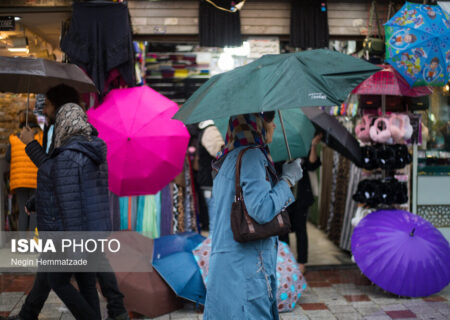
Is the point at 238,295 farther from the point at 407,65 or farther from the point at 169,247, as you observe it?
the point at 407,65

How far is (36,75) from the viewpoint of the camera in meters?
4.39

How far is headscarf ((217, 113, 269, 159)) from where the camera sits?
322 cm

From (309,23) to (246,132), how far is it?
390cm

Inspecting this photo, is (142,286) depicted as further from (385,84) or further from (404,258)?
(385,84)

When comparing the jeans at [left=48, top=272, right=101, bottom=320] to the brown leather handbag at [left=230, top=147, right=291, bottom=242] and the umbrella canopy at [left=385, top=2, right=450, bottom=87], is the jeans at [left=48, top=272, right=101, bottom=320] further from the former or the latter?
the umbrella canopy at [left=385, top=2, right=450, bottom=87]

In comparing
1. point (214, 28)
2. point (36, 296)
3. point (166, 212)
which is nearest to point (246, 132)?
point (36, 296)

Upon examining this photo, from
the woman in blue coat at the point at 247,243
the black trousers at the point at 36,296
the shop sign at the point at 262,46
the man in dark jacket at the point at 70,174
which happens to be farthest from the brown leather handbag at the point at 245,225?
the shop sign at the point at 262,46

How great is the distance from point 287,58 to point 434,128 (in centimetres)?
439

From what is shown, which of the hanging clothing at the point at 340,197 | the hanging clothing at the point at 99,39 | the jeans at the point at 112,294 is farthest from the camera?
the hanging clothing at the point at 340,197

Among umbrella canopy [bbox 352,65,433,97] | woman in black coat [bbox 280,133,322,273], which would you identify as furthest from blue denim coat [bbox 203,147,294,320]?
woman in black coat [bbox 280,133,322,273]

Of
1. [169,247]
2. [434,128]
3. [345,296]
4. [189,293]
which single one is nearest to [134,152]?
[169,247]

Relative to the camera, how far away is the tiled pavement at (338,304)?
203 inches

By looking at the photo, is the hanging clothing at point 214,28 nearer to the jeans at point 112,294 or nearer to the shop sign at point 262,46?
the shop sign at point 262,46

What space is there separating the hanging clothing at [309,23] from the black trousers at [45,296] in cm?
376
